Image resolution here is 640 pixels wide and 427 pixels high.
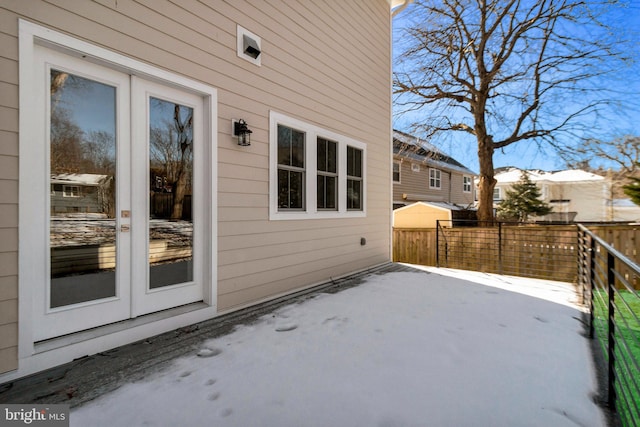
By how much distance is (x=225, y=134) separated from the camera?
10.1ft

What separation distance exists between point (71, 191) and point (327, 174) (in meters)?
3.08

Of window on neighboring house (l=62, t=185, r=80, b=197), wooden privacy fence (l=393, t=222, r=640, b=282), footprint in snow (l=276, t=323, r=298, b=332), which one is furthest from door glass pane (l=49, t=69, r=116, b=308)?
wooden privacy fence (l=393, t=222, r=640, b=282)

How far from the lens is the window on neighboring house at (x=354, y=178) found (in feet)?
16.8

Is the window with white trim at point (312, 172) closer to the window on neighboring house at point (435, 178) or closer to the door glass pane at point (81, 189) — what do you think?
the door glass pane at point (81, 189)

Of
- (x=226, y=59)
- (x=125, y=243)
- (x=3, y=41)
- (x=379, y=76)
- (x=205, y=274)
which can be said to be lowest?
(x=205, y=274)

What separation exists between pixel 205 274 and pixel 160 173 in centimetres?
101

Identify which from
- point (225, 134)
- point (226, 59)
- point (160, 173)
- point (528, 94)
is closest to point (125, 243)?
point (160, 173)

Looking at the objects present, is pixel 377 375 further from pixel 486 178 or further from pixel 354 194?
pixel 486 178

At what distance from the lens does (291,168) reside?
3.96 meters

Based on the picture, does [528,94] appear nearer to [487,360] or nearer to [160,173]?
[487,360]

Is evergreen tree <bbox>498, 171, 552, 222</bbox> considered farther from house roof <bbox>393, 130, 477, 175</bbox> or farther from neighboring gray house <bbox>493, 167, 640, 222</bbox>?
house roof <bbox>393, 130, 477, 175</bbox>

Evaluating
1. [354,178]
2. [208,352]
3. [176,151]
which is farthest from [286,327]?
[354,178]

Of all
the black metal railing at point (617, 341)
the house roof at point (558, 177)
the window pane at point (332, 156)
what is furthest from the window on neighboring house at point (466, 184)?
the black metal railing at point (617, 341)

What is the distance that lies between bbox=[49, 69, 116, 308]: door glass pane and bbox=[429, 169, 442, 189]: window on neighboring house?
16068mm
